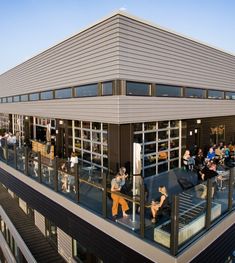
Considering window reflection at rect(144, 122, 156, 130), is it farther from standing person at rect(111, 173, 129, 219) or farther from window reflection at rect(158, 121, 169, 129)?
standing person at rect(111, 173, 129, 219)

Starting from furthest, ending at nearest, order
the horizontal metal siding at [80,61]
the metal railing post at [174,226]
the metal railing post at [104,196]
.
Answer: the horizontal metal siding at [80,61] < the metal railing post at [104,196] < the metal railing post at [174,226]

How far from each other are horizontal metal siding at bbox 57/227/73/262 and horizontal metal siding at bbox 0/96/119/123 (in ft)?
18.1

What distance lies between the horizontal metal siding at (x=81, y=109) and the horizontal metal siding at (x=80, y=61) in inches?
33.9

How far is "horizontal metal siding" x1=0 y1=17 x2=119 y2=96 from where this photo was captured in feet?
31.4

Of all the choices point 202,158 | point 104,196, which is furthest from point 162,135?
point 104,196

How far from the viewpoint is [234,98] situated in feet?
60.4

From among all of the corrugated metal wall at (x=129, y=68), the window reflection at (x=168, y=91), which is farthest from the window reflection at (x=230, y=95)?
the window reflection at (x=168, y=91)

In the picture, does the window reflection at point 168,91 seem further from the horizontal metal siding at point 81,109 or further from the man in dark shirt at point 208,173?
the man in dark shirt at point 208,173

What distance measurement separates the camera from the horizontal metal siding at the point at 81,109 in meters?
9.82

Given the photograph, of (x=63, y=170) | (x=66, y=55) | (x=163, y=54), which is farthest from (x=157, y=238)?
(x=66, y=55)

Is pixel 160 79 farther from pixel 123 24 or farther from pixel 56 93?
pixel 56 93

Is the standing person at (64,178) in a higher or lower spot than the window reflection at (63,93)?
lower

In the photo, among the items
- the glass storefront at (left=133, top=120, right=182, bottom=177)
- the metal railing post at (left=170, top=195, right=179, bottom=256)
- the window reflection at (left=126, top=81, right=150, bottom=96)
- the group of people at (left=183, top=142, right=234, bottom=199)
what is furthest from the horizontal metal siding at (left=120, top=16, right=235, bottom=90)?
the metal railing post at (left=170, top=195, right=179, bottom=256)

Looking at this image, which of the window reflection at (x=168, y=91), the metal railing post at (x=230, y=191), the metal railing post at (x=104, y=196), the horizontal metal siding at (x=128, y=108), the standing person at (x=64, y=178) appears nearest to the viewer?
the metal railing post at (x=104, y=196)
